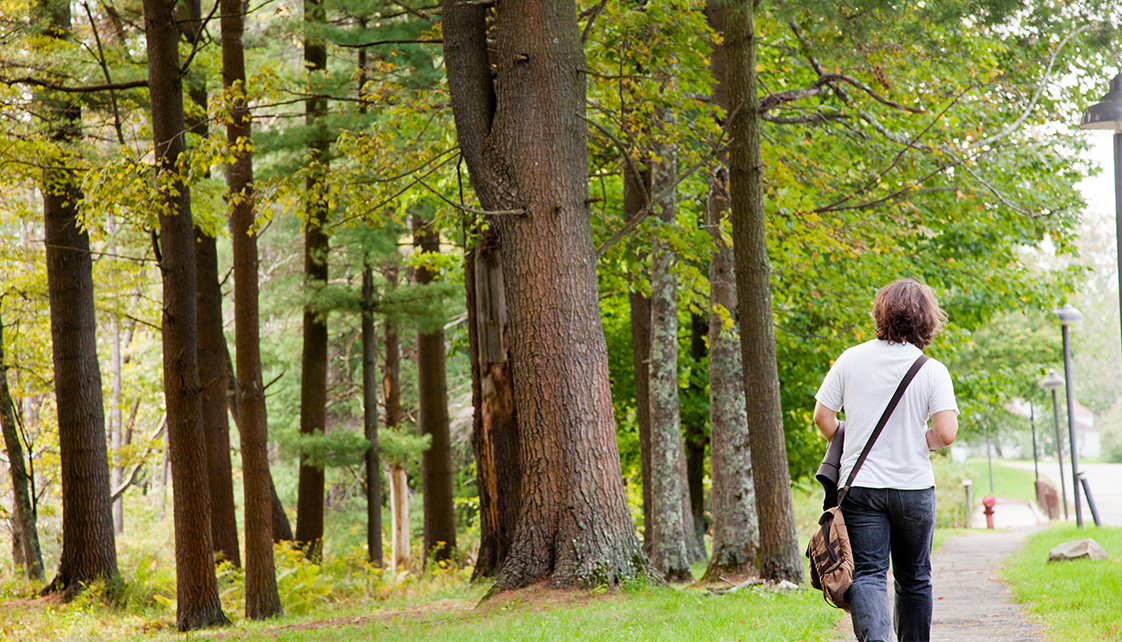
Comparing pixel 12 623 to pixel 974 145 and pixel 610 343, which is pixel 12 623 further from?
pixel 974 145

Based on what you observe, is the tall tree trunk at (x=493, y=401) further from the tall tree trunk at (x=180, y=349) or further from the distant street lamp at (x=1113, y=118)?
the distant street lamp at (x=1113, y=118)

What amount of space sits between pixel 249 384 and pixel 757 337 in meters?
7.31

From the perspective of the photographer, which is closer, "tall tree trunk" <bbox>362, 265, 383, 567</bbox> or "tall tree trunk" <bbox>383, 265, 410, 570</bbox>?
"tall tree trunk" <bbox>362, 265, 383, 567</bbox>

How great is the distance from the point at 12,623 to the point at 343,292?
7014 mm

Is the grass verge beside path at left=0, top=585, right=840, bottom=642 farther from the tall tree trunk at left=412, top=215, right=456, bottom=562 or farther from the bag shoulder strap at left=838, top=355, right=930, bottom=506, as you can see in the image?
the tall tree trunk at left=412, top=215, right=456, bottom=562

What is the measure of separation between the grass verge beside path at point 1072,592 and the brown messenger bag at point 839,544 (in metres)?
2.85

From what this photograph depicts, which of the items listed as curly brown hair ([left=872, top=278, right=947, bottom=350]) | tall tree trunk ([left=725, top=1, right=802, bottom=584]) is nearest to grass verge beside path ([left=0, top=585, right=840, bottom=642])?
tall tree trunk ([left=725, top=1, right=802, bottom=584])

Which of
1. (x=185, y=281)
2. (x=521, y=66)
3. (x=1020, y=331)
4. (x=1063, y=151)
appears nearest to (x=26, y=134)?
(x=185, y=281)

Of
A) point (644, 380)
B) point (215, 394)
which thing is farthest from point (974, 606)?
point (215, 394)

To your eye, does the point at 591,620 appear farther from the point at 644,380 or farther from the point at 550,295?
the point at 644,380

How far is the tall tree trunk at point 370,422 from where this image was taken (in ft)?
58.1

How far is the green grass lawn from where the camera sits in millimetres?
50406

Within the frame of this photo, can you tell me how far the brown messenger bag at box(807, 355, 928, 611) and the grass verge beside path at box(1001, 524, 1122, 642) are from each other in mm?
2850

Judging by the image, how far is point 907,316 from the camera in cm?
420
